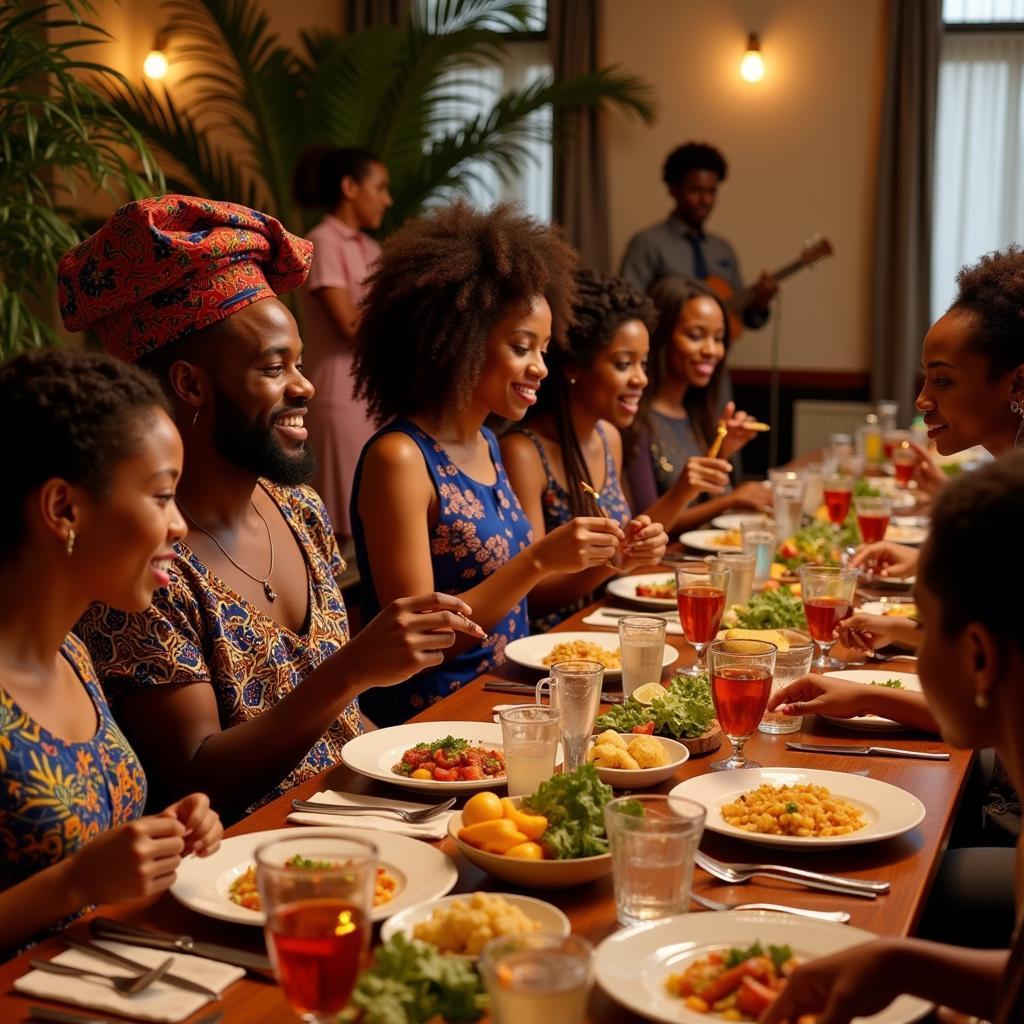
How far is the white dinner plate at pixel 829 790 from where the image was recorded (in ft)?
5.09

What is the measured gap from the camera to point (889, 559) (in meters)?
3.12

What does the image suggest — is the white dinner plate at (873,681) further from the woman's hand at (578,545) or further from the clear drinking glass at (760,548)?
the clear drinking glass at (760,548)

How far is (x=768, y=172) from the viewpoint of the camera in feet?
26.7

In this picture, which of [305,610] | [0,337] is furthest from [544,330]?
[0,337]

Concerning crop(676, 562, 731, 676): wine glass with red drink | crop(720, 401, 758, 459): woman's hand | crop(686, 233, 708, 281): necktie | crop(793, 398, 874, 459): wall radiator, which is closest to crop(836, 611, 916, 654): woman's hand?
crop(676, 562, 731, 676): wine glass with red drink

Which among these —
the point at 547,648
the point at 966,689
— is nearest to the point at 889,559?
the point at 547,648

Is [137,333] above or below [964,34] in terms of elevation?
below

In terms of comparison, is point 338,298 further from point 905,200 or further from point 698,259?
point 905,200

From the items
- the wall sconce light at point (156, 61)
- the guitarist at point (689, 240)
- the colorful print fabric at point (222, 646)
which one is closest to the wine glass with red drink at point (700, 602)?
the colorful print fabric at point (222, 646)

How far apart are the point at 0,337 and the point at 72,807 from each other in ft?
7.92

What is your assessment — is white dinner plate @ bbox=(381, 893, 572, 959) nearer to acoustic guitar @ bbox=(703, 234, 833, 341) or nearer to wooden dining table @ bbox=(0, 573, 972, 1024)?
wooden dining table @ bbox=(0, 573, 972, 1024)

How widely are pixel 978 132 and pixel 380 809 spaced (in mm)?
7192

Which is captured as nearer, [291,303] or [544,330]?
[544,330]

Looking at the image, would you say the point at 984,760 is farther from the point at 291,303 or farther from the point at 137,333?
the point at 291,303
